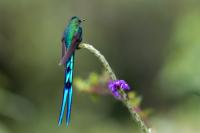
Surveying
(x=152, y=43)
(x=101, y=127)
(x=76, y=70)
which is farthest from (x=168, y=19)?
(x=101, y=127)

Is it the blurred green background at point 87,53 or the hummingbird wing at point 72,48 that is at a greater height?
the blurred green background at point 87,53

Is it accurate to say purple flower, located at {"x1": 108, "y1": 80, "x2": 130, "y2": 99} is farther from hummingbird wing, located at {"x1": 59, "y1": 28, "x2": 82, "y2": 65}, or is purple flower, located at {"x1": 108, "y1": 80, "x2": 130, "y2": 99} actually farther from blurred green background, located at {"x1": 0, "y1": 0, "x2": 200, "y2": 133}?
blurred green background, located at {"x1": 0, "y1": 0, "x2": 200, "y2": 133}

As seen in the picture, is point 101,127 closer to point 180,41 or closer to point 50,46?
point 50,46

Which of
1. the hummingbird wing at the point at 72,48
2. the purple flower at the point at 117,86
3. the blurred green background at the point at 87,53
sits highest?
the blurred green background at the point at 87,53

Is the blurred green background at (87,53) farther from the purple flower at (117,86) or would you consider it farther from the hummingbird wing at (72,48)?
the purple flower at (117,86)

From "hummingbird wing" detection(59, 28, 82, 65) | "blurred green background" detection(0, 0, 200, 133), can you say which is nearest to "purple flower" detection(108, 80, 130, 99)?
"hummingbird wing" detection(59, 28, 82, 65)

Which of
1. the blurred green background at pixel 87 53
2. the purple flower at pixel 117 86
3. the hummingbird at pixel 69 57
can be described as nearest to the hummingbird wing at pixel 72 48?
the hummingbird at pixel 69 57

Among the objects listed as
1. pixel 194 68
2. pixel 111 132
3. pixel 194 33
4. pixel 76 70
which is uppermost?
pixel 76 70

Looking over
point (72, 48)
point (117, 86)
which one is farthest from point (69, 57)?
point (117, 86)

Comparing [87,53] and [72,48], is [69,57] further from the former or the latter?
[87,53]
